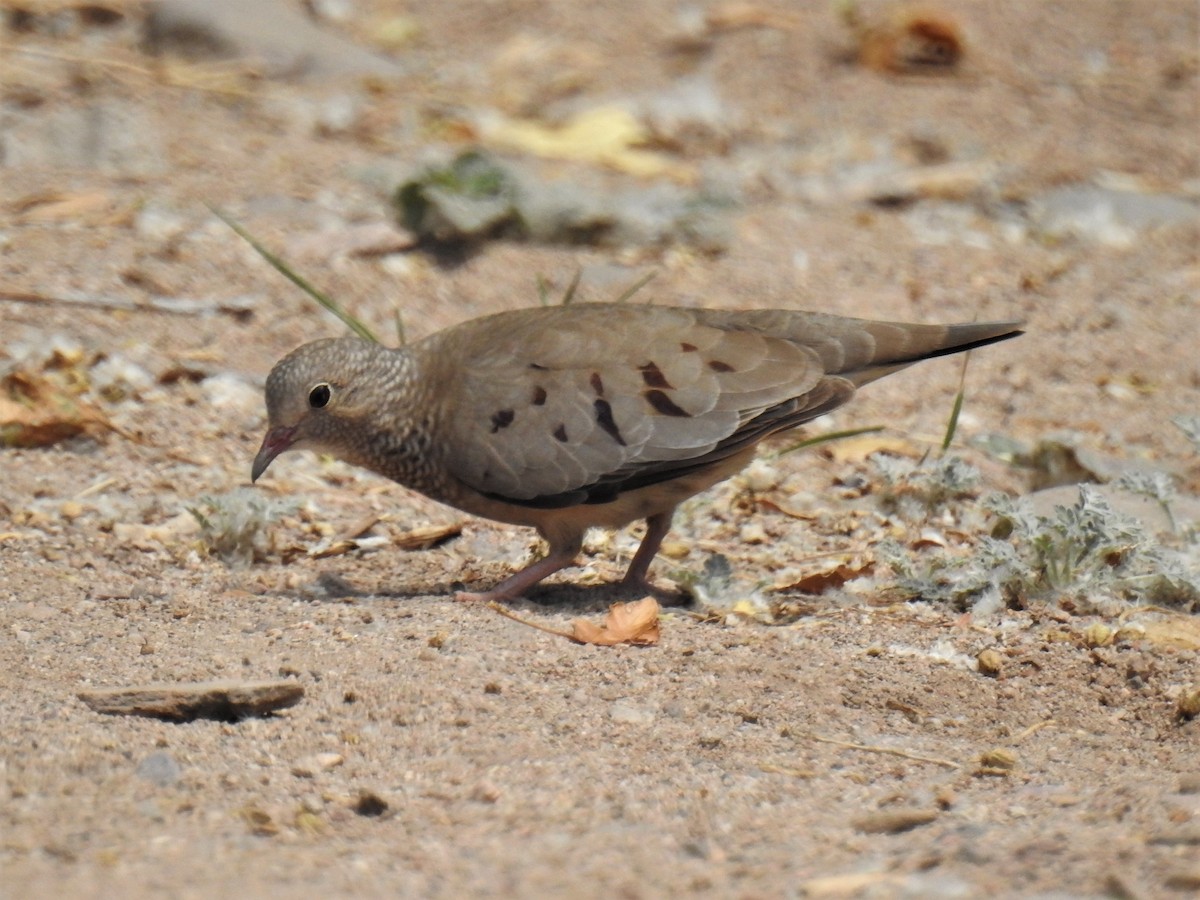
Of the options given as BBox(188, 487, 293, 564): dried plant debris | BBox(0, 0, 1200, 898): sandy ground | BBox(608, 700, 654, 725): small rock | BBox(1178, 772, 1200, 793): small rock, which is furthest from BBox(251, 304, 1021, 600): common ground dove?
BBox(1178, 772, 1200, 793): small rock

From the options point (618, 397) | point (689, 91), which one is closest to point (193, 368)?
point (618, 397)

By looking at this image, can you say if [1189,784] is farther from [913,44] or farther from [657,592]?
[913,44]

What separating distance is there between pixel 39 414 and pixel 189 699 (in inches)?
93.8

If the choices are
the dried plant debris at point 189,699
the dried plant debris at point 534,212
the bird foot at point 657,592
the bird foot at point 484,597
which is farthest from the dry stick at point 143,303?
the dried plant debris at point 189,699

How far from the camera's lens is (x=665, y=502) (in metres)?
5.18

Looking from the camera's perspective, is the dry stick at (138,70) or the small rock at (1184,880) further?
the dry stick at (138,70)

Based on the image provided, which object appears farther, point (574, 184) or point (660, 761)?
point (574, 184)

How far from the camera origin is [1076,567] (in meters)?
4.86

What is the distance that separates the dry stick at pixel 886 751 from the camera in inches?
156

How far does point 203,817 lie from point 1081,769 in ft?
6.51

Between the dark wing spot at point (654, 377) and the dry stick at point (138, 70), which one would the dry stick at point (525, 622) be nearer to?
the dark wing spot at point (654, 377)

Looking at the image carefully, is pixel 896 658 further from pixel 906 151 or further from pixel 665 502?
pixel 906 151

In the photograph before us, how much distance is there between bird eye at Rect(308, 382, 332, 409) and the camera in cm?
528

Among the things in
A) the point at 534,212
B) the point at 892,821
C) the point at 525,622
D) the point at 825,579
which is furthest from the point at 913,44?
the point at 892,821
